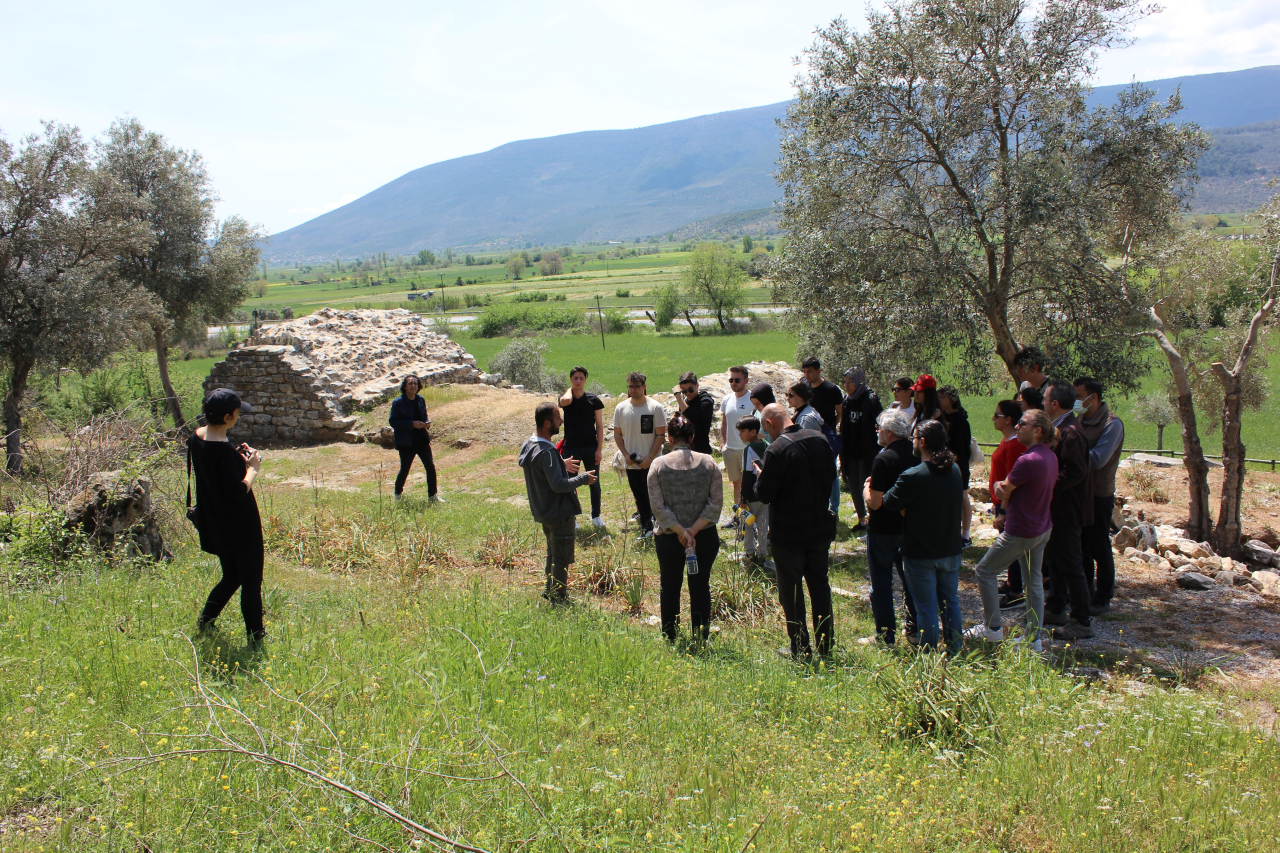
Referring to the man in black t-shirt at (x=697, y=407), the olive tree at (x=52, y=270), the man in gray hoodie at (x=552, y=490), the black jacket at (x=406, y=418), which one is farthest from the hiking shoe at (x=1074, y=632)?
the olive tree at (x=52, y=270)

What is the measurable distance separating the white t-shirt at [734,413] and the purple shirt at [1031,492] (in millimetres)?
3207

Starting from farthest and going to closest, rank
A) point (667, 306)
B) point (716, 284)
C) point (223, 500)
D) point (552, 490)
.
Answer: point (667, 306) < point (716, 284) < point (552, 490) < point (223, 500)

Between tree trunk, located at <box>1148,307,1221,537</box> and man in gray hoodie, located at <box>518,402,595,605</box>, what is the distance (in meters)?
8.01

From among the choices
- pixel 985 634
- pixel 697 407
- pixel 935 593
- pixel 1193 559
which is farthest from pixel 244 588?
pixel 1193 559

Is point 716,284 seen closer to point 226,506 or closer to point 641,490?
point 641,490

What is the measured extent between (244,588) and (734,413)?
5.28 metres

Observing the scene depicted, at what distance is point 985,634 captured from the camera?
585 centimetres

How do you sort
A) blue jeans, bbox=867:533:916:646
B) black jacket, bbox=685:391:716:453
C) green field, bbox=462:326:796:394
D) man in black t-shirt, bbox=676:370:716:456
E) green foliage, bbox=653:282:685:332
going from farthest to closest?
green foliage, bbox=653:282:685:332 < green field, bbox=462:326:796:394 < black jacket, bbox=685:391:716:453 < man in black t-shirt, bbox=676:370:716:456 < blue jeans, bbox=867:533:916:646

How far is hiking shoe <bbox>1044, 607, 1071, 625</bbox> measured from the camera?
263 inches

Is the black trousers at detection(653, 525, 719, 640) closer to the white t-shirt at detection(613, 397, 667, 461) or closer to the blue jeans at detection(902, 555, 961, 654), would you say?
the blue jeans at detection(902, 555, 961, 654)

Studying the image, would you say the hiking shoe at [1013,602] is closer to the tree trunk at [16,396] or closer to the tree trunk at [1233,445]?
the tree trunk at [1233,445]

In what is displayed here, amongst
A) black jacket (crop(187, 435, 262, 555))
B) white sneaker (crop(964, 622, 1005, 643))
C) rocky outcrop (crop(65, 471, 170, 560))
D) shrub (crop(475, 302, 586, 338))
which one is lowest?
white sneaker (crop(964, 622, 1005, 643))

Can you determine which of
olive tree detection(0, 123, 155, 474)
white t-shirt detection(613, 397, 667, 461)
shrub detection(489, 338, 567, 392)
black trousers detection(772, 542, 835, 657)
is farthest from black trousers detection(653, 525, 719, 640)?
shrub detection(489, 338, 567, 392)

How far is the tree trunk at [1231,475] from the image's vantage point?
399 inches
